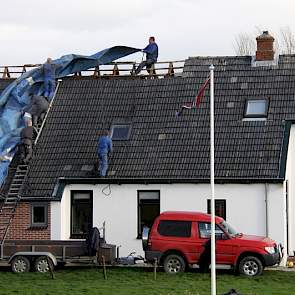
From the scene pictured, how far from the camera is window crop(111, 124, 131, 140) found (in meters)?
36.2

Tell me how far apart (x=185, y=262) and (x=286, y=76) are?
10.1 meters

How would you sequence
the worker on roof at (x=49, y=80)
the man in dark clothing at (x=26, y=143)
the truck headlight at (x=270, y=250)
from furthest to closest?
the worker on roof at (x=49, y=80) < the man in dark clothing at (x=26, y=143) < the truck headlight at (x=270, y=250)

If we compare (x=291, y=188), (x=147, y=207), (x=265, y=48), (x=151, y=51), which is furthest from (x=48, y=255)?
(x=265, y=48)

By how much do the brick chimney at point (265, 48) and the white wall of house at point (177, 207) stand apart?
22.0 ft

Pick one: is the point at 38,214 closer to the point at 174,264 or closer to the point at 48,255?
the point at 48,255

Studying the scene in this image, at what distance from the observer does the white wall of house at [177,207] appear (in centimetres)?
3297

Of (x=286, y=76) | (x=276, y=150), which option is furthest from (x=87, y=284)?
(x=286, y=76)

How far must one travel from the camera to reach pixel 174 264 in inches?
1177

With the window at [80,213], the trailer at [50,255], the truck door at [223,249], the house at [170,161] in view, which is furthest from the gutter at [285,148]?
the window at [80,213]

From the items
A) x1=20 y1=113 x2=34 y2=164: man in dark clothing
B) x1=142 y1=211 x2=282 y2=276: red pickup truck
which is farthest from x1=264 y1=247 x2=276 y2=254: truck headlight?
x1=20 y1=113 x2=34 y2=164: man in dark clothing

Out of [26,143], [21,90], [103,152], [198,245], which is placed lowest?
[198,245]

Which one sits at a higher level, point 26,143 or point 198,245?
point 26,143

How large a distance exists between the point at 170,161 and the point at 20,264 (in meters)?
7.15

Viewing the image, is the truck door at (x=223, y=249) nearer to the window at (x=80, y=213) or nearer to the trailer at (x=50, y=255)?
the trailer at (x=50, y=255)
